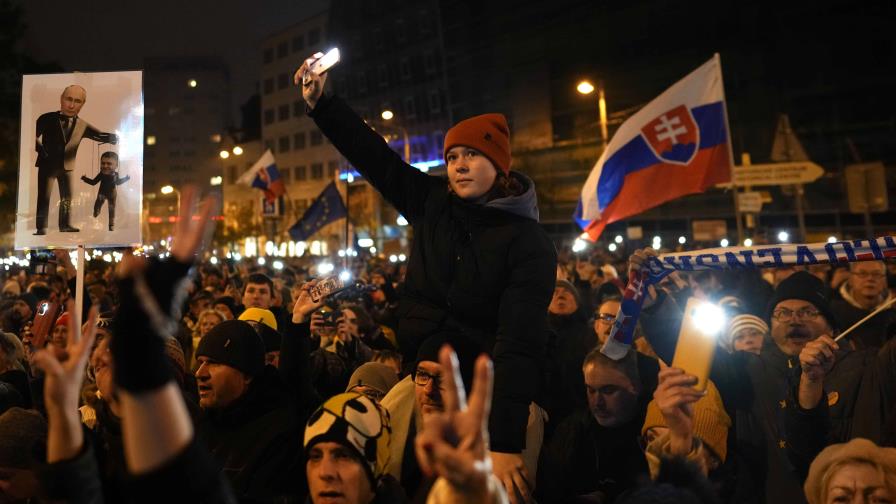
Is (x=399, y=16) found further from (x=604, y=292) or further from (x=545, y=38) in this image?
(x=604, y=292)

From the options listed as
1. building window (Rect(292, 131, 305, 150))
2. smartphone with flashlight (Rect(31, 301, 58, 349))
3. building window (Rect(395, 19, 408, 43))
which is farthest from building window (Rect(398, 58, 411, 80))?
smartphone with flashlight (Rect(31, 301, 58, 349))

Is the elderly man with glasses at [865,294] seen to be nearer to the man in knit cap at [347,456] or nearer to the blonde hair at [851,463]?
the blonde hair at [851,463]

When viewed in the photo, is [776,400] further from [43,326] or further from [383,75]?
[383,75]

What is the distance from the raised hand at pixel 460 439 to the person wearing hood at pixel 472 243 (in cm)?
109

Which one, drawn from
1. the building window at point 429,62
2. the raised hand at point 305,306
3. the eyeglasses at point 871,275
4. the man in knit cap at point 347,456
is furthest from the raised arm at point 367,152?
the building window at point 429,62

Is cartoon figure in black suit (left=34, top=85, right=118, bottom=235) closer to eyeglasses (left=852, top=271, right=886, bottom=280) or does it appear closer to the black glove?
the black glove

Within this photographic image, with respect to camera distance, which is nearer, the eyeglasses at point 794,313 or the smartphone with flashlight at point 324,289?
the smartphone with flashlight at point 324,289

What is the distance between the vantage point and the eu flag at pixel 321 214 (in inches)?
786

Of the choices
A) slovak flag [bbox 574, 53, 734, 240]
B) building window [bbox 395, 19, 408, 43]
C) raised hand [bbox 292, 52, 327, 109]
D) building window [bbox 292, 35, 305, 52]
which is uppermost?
building window [bbox 292, 35, 305, 52]

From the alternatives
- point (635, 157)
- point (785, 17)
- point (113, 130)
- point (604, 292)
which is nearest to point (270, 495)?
point (113, 130)

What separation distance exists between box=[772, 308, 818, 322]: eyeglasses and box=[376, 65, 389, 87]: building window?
67.1m

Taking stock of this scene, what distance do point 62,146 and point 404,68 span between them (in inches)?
2559

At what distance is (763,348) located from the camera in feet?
17.6

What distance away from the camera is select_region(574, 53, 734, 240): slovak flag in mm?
8938
